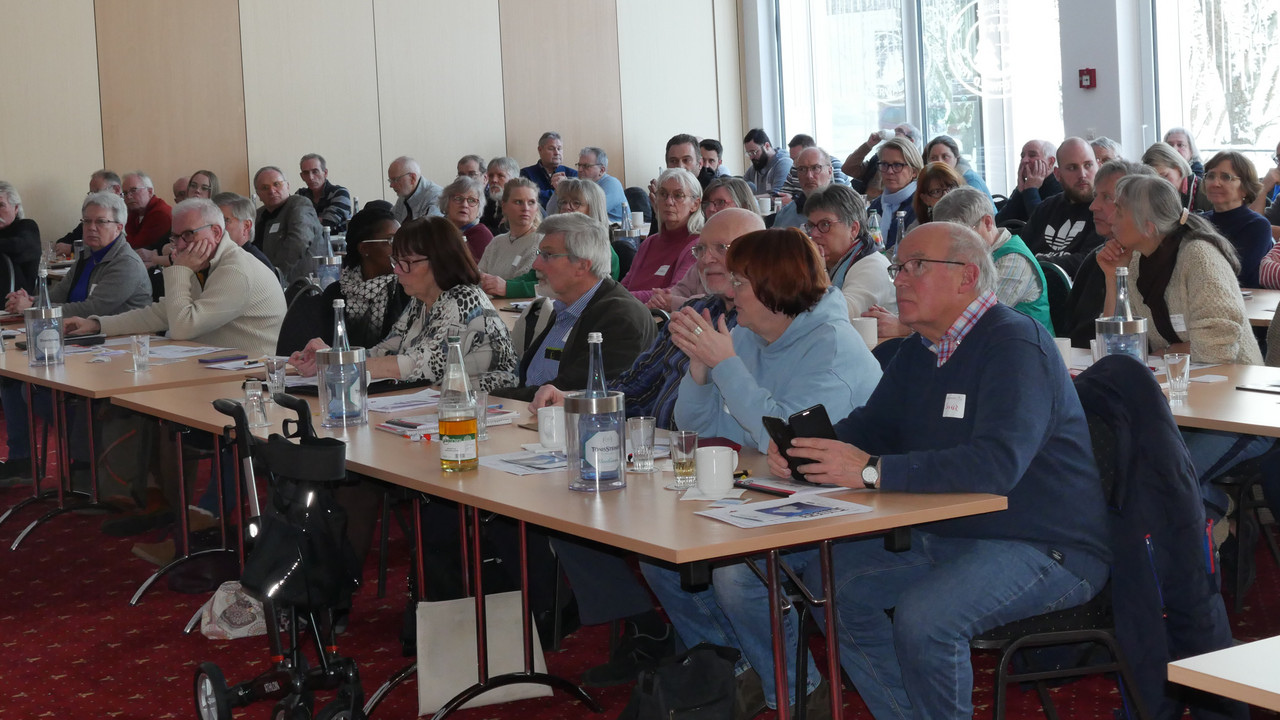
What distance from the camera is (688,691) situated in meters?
2.86

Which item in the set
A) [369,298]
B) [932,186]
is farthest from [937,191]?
[369,298]

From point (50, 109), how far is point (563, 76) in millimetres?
5158

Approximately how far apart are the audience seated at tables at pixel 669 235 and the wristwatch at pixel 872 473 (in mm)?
4207

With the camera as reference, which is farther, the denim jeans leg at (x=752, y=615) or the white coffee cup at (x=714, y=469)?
the denim jeans leg at (x=752, y=615)

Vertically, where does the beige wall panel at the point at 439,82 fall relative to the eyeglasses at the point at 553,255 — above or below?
above

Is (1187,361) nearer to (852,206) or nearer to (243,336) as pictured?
(852,206)

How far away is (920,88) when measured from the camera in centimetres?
1298

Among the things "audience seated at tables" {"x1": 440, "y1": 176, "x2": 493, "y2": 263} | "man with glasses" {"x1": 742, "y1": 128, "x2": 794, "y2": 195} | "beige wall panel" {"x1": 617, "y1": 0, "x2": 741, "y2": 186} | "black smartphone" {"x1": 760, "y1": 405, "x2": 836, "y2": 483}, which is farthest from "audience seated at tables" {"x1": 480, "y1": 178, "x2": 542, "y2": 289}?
"beige wall panel" {"x1": 617, "y1": 0, "x2": 741, "y2": 186}

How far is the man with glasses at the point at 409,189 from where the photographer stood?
11289 mm

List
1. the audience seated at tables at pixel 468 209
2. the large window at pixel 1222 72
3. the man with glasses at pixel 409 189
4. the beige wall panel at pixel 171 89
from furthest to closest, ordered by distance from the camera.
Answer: the beige wall panel at pixel 171 89 → the man with glasses at pixel 409 189 → the large window at pixel 1222 72 → the audience seated at tables at pixel 468 209

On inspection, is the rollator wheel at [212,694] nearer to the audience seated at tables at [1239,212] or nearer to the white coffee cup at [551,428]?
the white coffee cup at [551,428]

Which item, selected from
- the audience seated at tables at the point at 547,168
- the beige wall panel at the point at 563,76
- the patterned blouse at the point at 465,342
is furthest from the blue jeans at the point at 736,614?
the beige wall panel at the point at 563,76

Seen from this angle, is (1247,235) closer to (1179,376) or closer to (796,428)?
(1179,376)

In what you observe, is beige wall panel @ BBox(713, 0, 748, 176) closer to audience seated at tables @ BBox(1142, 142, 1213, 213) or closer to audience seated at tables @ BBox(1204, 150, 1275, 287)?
audience seated at tables @ BBox(1142, 142, 1213, 213)
